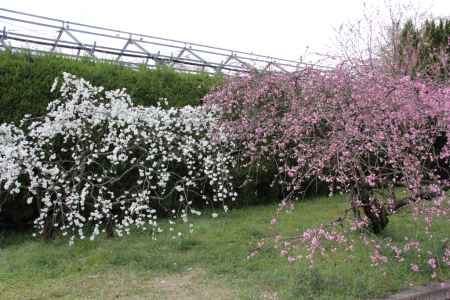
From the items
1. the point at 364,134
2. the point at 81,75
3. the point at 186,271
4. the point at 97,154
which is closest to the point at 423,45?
the point at 364,134

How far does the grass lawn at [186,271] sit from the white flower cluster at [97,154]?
0.31 metres

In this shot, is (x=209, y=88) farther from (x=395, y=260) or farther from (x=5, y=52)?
(x=395, y=260)

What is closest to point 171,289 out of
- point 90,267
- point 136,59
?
point 90,267

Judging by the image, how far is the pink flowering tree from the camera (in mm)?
4223

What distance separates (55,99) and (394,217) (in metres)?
5.24

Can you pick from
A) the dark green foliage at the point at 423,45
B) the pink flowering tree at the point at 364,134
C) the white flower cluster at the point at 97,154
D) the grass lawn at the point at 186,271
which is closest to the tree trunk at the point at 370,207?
the pink flowering tree at the point at 364,134

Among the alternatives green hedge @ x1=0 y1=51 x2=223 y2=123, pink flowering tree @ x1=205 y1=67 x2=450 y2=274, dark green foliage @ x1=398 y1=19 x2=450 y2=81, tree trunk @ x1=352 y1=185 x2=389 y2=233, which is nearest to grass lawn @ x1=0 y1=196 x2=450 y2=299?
tree trunk @ x1=352 y1=185 x2=389 y2=233

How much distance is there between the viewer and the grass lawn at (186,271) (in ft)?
14.0

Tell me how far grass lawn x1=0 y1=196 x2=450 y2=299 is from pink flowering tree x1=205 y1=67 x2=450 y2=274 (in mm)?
415

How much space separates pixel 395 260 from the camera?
5.23 metres

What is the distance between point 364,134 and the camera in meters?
4.36

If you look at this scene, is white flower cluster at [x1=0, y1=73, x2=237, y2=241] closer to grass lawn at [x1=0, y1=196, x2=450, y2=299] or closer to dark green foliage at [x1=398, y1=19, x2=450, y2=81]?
grass lawn at [x1=0, y1=196, x2=450, y2=299]

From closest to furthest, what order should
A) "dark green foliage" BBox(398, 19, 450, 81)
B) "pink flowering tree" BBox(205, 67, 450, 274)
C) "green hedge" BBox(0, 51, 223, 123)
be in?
1. "pink flowering tree" BBox(205, 67, 450, 274)
2. "green hedge" BBox(0, 51, 223, 123)
3. "dark green foliage" BBox(398, 19, 450, 81)

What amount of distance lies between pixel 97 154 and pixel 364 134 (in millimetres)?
3252
